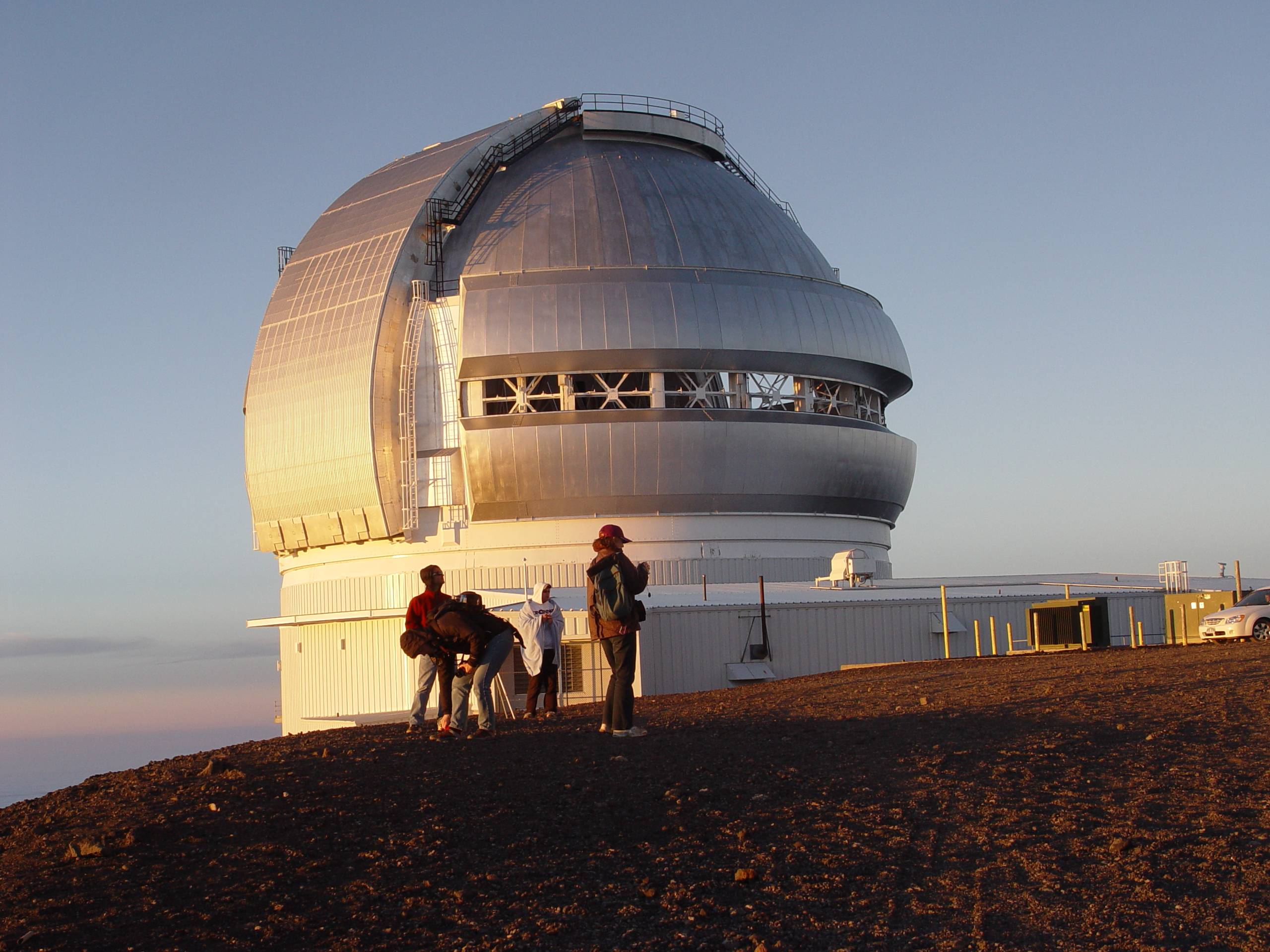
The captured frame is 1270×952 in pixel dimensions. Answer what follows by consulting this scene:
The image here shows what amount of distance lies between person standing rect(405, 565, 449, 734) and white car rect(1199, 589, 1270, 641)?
1633 centimetres

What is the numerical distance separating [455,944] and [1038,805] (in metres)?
4.17

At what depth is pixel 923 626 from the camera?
30641 millimetres

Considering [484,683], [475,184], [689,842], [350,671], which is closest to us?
[689,842]

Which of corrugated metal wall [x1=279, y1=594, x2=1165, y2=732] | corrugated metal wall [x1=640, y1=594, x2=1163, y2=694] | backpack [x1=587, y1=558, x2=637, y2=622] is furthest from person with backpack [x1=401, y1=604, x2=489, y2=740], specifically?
corrugated metal wall [x1=640, y1=594, x2=1163, y2=694]

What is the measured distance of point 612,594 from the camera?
12172mm

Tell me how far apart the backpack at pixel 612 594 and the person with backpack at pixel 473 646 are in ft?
5.18

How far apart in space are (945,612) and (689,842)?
70.9 ft

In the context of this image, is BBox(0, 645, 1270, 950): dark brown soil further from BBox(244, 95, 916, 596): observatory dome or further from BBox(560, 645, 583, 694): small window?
BBox(244, 95, 916, 596): observatory dome

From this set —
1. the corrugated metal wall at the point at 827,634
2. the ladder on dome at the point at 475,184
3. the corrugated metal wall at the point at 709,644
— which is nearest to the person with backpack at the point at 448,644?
the corrugated metal wall at the point at 709,644

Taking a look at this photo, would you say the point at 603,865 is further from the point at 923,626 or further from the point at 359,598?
the point at 359,598

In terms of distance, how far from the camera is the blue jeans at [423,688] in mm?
14234

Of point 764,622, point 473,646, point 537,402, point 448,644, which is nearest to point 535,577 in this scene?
point 537,402

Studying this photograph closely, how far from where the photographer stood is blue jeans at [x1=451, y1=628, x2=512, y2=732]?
1309 cm

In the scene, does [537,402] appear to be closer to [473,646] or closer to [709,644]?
[709,644]
